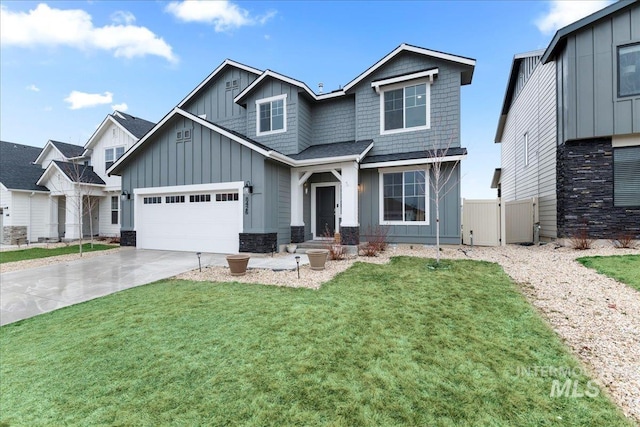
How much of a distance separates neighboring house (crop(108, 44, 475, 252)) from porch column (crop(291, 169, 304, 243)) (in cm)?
4

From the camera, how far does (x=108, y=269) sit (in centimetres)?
819

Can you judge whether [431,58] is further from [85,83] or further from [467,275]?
[85,83]

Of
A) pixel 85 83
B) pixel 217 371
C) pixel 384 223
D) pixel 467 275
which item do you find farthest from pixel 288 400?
pixel 85 83

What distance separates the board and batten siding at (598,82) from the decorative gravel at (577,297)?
152 inches

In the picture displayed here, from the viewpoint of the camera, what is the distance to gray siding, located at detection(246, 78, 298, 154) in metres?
11.7

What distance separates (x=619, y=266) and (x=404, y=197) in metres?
5.78

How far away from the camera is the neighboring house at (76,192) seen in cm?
1573

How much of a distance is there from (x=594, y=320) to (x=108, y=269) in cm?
1088

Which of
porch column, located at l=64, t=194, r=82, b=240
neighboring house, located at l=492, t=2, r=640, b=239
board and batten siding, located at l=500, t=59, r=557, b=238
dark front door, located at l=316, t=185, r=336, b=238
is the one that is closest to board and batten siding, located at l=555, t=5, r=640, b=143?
neighboring house, located at l=492, t=2, r=640, b=239

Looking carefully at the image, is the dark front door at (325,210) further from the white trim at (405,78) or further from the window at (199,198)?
the window at (199,198)

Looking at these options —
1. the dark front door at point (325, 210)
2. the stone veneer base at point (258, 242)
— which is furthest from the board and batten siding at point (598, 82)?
the stone veneer base at point (258, 242)

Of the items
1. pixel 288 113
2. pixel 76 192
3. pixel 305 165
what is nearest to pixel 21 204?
pixel 76 192

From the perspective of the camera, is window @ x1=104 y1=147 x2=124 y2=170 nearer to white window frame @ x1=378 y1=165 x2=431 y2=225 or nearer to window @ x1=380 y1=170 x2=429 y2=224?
white window frame @ x1=378 y1=165 x2=431 y2=225

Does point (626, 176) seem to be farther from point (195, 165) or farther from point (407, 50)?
point (195, 165)
